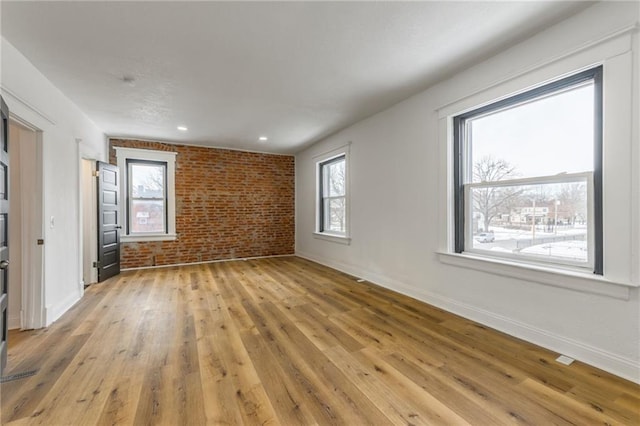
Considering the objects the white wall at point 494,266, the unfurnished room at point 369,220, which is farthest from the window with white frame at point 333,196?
the unfurnished room at point 369,220

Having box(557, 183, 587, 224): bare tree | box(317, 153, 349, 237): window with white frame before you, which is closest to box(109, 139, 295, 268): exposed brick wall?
box(317, 153, 349, 237): window with white frame

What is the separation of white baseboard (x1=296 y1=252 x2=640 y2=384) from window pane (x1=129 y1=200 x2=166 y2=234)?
487 centimetres

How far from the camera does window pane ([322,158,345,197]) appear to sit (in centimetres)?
547

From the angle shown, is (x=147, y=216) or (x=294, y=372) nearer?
(x=294, y=372)

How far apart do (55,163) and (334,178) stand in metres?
4.17

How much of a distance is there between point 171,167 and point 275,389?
17.6 ft

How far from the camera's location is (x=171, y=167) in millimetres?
5883

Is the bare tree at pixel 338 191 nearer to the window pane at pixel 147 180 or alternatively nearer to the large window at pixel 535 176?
the large window at pixel 535 176

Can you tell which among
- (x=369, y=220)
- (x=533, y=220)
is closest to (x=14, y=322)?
(x=369, y=220)

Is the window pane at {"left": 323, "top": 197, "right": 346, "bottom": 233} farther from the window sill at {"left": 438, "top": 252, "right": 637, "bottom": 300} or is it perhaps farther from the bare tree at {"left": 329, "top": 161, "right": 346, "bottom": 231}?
→ the window sill at {"left": 438, "top": 252, "right": 637, "bottom": 300}

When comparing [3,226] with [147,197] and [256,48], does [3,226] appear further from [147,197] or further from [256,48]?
[147,197]

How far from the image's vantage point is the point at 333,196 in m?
5.75

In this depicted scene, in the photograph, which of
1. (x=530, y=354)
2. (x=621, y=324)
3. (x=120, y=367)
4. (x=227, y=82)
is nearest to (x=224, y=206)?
(x=227, y=82)

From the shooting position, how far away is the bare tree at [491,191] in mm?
2758
